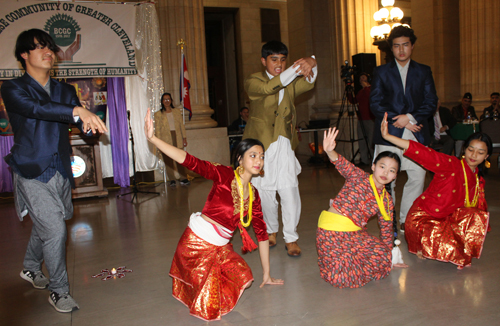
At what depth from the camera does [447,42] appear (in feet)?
37.4

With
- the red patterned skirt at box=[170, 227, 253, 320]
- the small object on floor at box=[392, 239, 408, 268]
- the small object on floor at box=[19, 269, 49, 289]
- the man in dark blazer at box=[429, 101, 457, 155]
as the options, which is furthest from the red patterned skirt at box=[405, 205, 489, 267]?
the man in dark blazer at box=[429, 101, 457, 155]

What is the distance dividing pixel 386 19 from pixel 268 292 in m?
8.72

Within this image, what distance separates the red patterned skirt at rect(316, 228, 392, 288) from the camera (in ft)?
9.05

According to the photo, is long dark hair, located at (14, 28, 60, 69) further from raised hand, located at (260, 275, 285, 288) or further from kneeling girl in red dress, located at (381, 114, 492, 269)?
kneeling girl in red dress, located at (381, 114, 492, 269)

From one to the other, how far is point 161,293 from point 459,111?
792 cm

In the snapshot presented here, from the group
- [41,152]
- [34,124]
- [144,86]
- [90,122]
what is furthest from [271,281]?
[144,86]

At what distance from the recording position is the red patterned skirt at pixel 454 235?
3057 mm

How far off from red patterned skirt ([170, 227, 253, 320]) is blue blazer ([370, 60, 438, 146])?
197 centimetres

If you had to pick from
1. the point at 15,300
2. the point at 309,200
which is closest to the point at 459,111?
the point at 309,200

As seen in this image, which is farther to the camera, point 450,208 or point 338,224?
point 450,208

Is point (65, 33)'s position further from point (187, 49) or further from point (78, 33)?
point (187, 49)

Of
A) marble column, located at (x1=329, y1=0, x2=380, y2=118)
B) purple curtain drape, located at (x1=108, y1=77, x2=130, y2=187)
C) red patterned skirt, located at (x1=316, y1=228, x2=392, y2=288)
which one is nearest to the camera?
red patterned skirt, located at (x1=316, y1=228, x2=392, y2=288)

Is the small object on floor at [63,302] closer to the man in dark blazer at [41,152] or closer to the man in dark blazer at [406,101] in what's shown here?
the man in dark blazer at [41,152]

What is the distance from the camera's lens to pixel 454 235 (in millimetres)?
3133
